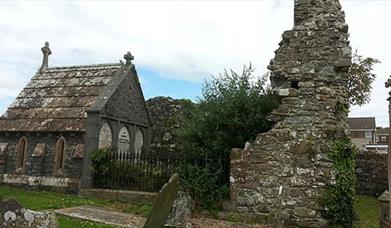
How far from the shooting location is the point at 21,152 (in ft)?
53.2

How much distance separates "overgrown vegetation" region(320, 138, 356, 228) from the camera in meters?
9.66

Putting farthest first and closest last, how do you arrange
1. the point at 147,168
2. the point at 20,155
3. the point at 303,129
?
the point at 20,155, the point at 147,168, the point at 303,129

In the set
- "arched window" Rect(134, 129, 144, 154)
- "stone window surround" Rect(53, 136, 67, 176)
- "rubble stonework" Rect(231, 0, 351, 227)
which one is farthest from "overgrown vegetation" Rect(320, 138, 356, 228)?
"stone window surround" Rect(53, 136, 67, 176)

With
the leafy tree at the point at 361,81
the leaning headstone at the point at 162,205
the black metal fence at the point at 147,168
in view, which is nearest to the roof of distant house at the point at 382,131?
the leafy tree at the point at 361,81

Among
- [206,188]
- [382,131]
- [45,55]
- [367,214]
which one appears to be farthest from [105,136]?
[382,131]

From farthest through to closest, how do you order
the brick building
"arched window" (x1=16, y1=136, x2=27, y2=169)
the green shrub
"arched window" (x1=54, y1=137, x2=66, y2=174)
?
the brick building, "arched window" (x1=16, y1=136, x2=27, y2=169), "arched window" (x1=54, y1=137, x2=66, y2=174), the green shrub

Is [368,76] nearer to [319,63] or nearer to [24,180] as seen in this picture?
[319,63]

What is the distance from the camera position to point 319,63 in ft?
34.4

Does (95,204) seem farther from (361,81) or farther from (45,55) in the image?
(361,81)

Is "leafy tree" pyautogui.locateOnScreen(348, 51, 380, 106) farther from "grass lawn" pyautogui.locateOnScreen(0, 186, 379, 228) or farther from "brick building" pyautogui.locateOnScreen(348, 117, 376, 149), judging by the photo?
"brick building" pyautogui.locateOnScreen(348, 117, 376, 149)

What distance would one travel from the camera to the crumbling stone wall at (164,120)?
63.4 feet

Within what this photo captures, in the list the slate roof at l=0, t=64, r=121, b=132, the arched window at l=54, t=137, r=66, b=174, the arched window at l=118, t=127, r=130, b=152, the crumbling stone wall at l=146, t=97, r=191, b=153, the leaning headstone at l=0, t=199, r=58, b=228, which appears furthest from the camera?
the crumbling stone wall at l=146, t=97, r=191, b=153

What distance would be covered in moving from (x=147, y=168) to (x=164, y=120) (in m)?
7.20

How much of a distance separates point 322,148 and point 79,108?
10232 millimetres
